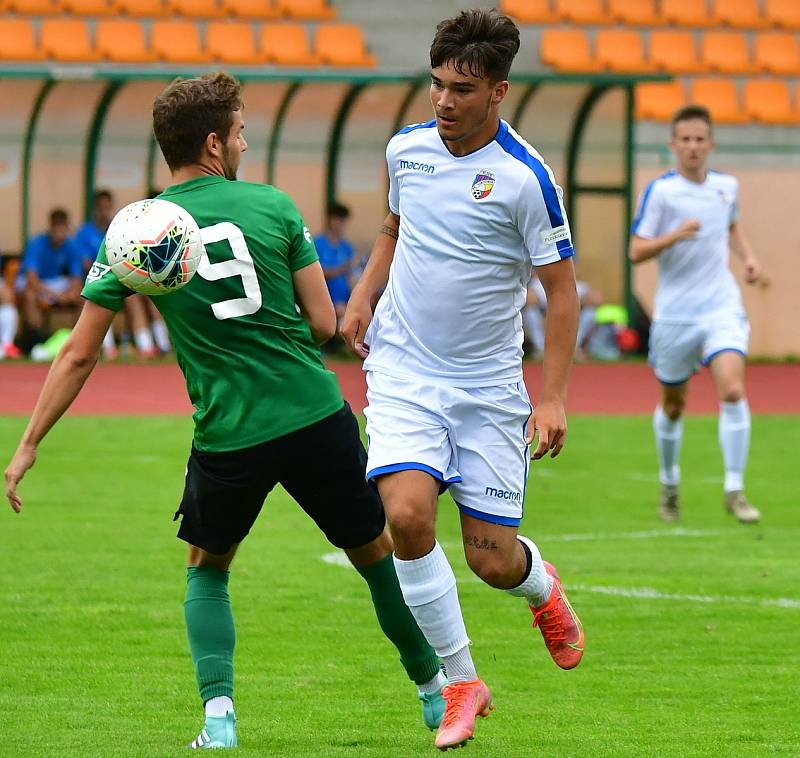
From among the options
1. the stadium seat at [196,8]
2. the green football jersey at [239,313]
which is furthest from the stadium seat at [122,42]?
the green football jersey at [239,313]

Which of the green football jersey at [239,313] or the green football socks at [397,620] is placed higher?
the green football jersey at [239,313]

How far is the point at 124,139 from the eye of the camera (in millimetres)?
20469

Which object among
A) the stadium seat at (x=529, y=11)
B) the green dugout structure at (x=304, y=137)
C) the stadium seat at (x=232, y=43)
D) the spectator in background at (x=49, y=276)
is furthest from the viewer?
the stadium seat at (x=529, y=11)

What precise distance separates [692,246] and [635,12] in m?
16.2

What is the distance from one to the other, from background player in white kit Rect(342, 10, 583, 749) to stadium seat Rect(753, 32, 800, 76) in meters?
21.2

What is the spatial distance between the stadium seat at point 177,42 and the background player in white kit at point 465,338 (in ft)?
61.0

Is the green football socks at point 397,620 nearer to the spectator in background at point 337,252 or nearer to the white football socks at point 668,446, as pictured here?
the white football socks at point 668,446

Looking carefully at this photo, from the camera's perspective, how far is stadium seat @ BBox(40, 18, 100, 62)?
22906 mm

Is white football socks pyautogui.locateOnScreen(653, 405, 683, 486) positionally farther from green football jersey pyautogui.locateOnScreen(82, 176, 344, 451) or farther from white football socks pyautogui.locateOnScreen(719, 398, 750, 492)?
green football jersey pyautogui.locateOnScreen(82, 176, 344, 451)

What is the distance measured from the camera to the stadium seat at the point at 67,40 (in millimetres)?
22906

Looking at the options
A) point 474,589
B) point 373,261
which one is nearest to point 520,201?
point 373,261

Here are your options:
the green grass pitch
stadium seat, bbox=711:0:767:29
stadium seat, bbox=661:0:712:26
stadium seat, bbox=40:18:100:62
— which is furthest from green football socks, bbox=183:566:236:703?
stadium seat, bbox=711:0:767:29

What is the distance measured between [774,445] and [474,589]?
266 inches

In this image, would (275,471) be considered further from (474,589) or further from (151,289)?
(474,589)
